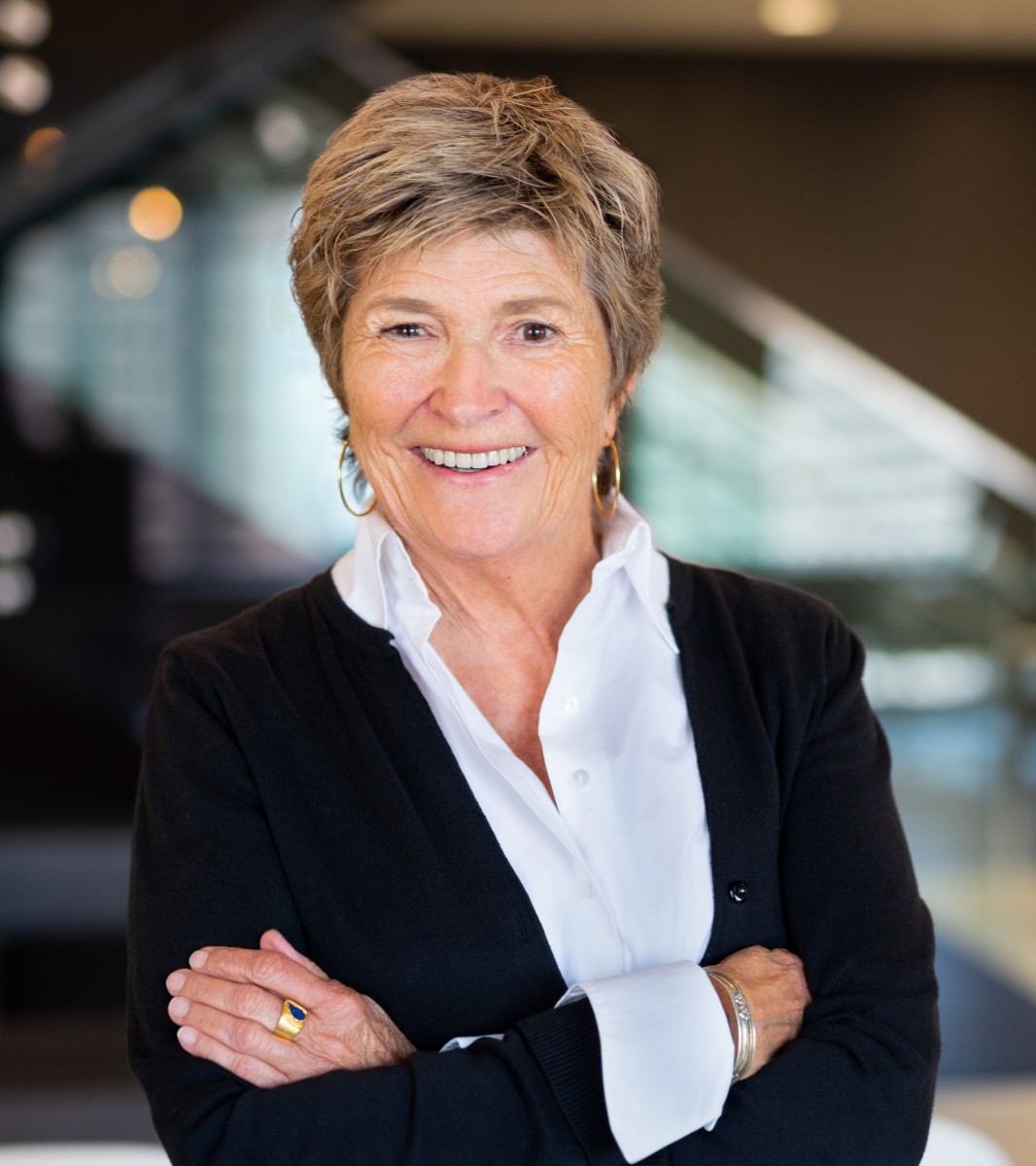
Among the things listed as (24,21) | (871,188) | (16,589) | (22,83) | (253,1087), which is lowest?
(253,1087)

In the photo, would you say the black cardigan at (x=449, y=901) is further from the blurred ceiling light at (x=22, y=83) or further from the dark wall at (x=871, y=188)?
the blurred ceiling light at (x=22, y=83)

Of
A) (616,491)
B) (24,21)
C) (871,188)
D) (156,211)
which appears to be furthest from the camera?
(156,211)

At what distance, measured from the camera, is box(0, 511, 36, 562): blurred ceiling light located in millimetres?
4664

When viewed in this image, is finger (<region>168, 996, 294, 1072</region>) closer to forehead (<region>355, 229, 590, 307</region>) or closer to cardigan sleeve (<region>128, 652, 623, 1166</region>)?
cardigan sleeve (<region>128, 652, 623, 1166</region>)

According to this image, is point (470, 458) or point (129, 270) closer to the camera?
point (470, 458)

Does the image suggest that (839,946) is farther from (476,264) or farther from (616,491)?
(476,264)

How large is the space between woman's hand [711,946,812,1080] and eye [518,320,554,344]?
2.12 feet

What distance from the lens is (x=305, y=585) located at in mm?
1557

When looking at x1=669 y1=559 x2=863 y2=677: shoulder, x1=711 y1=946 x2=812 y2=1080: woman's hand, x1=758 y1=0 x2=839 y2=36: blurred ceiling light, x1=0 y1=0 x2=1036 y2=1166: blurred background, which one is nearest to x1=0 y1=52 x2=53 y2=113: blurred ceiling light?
x1=0 y1=0 x2=1036 y2=1166: blurred background

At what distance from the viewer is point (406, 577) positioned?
4.80 ft

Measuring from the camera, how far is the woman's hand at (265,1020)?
1.24m

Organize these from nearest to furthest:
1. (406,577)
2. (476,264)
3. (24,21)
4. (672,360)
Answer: (476,264) < (406,577) < (24,21) < (672,360)

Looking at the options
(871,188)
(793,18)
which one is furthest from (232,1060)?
(793,18)

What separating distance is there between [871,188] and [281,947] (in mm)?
3449
